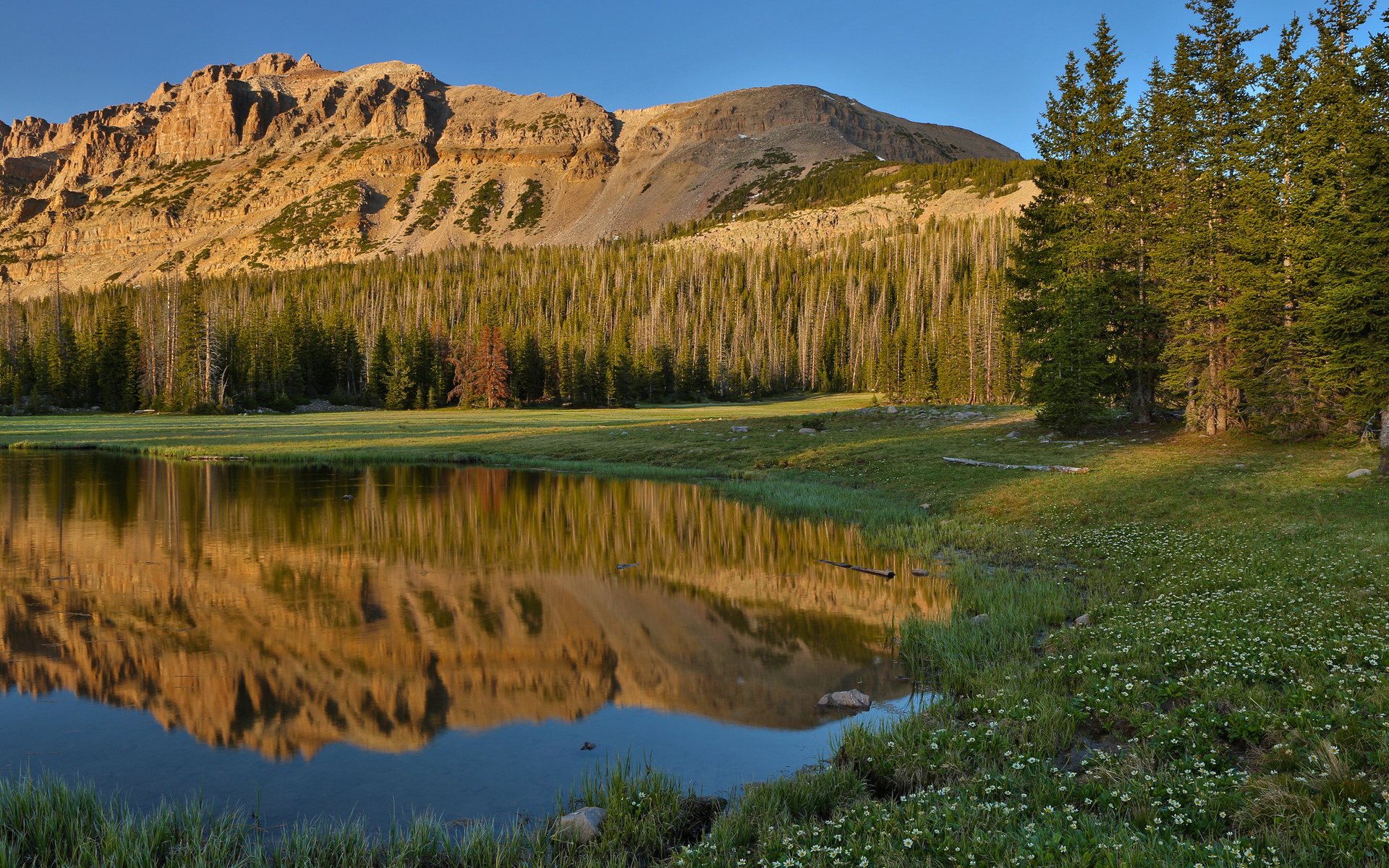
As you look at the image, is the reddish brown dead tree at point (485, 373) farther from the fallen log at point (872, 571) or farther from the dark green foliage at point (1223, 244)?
the fallen log at point (872, 571)

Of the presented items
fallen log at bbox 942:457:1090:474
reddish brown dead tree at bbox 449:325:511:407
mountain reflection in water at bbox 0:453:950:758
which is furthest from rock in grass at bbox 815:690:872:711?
reddish brown dead tree at bbox 449:325:511:407

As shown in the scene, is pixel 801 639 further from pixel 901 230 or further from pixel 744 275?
pixel 901 230

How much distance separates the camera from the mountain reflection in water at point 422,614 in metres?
9.36

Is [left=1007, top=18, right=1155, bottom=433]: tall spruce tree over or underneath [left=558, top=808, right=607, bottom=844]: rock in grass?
over

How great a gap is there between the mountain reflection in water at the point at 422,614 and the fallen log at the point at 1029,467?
8.04m

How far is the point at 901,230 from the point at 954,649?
577ft

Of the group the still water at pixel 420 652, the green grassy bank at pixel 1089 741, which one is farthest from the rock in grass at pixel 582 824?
the still water at pixel 420 652

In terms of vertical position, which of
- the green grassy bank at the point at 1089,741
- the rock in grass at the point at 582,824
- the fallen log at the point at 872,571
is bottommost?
the fallen log at the point at 872,571

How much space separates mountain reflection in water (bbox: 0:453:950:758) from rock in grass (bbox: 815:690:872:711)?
0.29 metres

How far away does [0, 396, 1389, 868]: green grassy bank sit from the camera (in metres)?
5.11

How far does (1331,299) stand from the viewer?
65.2ft

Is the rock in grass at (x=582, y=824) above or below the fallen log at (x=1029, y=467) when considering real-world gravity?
below

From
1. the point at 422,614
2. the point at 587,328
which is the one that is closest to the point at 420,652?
the point at 422,614

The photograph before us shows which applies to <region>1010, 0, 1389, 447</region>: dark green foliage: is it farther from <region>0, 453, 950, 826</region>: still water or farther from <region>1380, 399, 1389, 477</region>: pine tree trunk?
<region>0, 453, 950, 826</region>: still water
